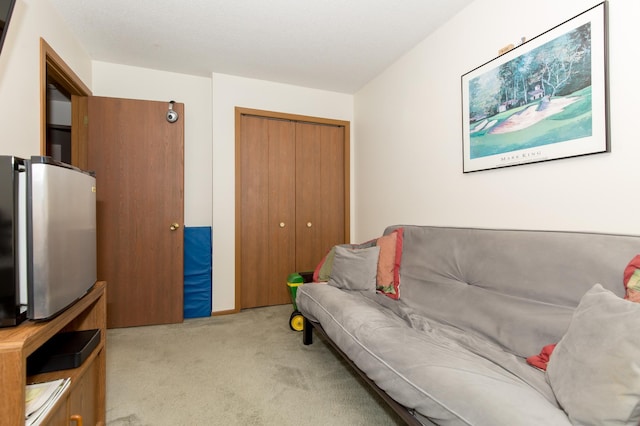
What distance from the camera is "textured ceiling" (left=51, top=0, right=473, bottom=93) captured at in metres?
2.08

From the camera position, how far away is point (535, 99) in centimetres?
164

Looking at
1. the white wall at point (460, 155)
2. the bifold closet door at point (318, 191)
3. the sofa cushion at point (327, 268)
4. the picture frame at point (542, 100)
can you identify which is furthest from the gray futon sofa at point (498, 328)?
the bifold closet door at point (318, 191)

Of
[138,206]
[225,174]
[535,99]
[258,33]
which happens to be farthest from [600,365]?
[138,206]

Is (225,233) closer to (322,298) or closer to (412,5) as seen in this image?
(322,298)

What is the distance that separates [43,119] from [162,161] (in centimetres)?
97

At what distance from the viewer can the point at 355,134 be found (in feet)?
11.9

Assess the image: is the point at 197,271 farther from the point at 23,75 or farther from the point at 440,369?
the point at 440,369

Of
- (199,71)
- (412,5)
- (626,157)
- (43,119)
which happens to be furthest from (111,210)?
(626,157)

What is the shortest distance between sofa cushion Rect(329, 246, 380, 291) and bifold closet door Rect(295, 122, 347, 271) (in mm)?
1157

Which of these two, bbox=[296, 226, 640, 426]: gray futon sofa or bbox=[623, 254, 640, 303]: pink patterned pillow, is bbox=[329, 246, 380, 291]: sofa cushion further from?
bbox=[623, 254, 640, 303]: pink patterned pillow

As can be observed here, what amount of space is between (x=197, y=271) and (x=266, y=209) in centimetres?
95

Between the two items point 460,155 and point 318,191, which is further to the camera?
point 318,191

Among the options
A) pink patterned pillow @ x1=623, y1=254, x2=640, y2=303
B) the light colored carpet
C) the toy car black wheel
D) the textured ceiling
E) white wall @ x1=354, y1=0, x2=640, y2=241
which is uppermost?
the textured ceiling

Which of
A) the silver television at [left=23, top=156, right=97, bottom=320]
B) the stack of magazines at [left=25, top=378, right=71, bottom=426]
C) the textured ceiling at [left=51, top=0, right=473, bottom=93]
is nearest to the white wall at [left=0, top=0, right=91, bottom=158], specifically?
the textured ceiling at [left=51, top=0, right=473, bottom=93]
